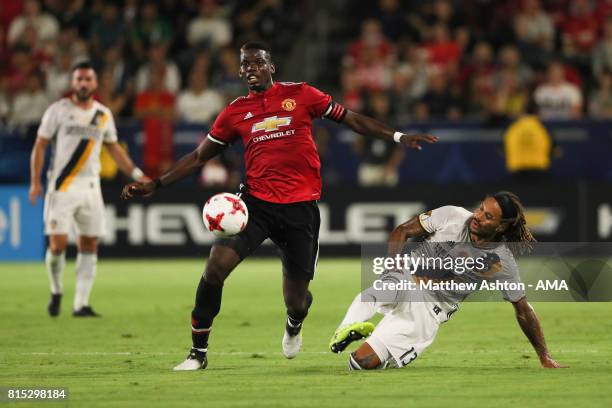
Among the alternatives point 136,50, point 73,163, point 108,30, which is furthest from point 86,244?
point 108,30

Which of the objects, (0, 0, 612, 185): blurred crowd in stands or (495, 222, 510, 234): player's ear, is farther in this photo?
(0, 0, 612, 185): blurred crowd in stands

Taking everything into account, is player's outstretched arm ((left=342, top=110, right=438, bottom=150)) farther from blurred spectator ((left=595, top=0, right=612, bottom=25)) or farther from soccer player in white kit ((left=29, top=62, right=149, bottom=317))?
blurred spectator ((left=595, top=0, right=612, bottom=25))

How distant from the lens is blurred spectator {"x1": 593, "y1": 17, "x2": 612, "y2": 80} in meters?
21.8

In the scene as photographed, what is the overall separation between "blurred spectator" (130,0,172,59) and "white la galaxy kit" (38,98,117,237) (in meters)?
9.22

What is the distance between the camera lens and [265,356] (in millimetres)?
10500

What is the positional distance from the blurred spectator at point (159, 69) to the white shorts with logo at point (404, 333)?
12.7 meters

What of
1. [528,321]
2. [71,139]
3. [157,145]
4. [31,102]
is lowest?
[157,145]

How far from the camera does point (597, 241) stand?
19141 millimetres

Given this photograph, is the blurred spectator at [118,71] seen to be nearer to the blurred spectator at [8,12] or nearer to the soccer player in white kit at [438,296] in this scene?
the blurred spectator at [8,12]

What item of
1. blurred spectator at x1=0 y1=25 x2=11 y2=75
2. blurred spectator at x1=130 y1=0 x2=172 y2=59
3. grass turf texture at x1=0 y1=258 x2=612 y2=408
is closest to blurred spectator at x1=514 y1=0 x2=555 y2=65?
blurred spectator at x1=130 y1=0 x2=172 y2=59

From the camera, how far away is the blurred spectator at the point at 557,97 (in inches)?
816

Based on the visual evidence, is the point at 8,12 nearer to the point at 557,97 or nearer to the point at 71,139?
the point at 557,97

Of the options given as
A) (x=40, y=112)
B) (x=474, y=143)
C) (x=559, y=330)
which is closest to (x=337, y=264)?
(x=474, y=143)

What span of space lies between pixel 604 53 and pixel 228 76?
20.9ft
